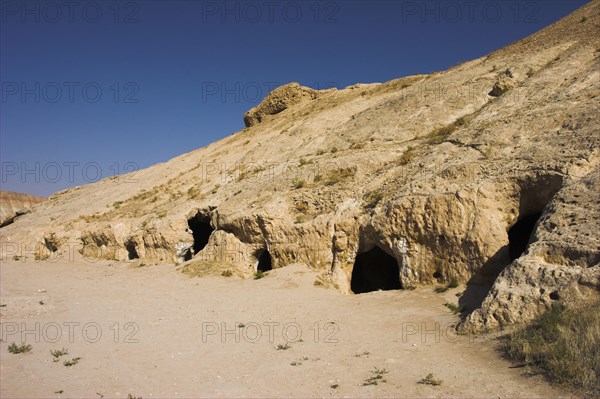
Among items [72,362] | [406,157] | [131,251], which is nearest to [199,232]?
[131,251]

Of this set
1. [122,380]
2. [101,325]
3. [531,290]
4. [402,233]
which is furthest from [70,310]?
[531,290]

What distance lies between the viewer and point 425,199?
495 inches

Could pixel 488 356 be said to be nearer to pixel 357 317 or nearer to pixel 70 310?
pixel 357 317

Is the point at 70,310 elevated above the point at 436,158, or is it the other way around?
the point at 436,158

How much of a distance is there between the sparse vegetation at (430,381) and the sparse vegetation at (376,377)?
1.93 feet

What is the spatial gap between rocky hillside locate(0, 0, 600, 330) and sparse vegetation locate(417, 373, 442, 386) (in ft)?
7.68

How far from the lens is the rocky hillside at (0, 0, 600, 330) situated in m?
9.84

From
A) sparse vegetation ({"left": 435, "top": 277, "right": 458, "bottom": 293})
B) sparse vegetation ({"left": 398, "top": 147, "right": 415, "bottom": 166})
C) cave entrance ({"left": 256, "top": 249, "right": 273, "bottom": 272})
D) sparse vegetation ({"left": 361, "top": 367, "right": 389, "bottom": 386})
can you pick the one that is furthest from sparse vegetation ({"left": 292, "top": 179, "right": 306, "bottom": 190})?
sparse vegetation ({"left": 361, "top": 367, "right": 389, "bottom": 386})

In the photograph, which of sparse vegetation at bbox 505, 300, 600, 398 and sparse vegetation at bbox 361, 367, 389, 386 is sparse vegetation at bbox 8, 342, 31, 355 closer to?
sparse vegetation at bbox 361, 367, 389, 386

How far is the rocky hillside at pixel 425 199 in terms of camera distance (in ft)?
32.3

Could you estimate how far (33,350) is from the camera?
8.70 m

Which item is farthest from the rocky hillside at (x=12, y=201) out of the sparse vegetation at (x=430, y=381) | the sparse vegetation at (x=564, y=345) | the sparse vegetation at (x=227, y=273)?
the sparse vegetation at (x=564, y=345)

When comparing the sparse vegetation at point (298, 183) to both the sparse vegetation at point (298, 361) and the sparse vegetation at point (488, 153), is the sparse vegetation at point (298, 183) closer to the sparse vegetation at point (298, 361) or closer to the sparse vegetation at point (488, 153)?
the sparse vegetation at point (488, 153)

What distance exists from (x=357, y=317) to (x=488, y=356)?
3.68 m
